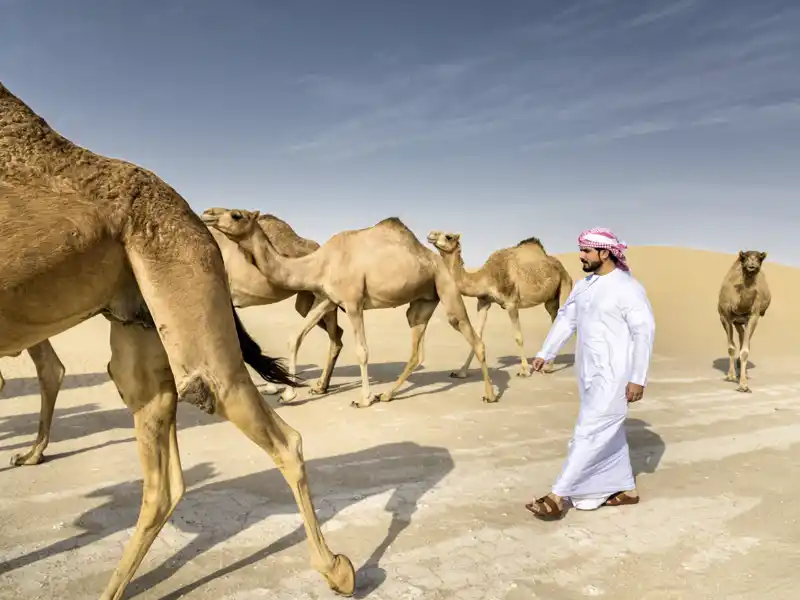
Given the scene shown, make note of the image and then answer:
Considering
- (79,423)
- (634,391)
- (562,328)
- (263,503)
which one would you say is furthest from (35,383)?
(634,391)

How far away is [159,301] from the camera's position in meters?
2.72

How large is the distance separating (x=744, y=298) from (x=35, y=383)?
1159cm

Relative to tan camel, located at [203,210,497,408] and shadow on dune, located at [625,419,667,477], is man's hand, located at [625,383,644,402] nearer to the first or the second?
shadow on dune, located at [625,419,667,477]

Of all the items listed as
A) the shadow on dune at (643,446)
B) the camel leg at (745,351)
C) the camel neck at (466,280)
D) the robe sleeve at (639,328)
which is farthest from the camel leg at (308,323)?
the camel leg at (745,351)

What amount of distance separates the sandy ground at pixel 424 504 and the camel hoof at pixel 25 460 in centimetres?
9

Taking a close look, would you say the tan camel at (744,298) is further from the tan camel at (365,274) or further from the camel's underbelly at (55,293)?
the camel's underbelly at (55,293)

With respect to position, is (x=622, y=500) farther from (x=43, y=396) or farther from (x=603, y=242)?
(x=43, y=396)

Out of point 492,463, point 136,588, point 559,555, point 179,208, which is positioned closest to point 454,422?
point 492,463

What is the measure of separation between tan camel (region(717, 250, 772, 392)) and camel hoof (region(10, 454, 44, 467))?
385 inches

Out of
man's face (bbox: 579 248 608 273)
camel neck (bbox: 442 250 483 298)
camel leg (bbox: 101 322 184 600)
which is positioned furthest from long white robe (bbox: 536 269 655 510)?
camel neck (bbox: 442 250 483 298)

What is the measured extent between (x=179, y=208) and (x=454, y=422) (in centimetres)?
495

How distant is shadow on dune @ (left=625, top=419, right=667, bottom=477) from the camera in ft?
18.6

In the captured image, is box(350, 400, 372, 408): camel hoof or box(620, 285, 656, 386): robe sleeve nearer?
box(620, 285, 656, 386): robe sleeve

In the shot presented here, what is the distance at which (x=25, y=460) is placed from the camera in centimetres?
532
